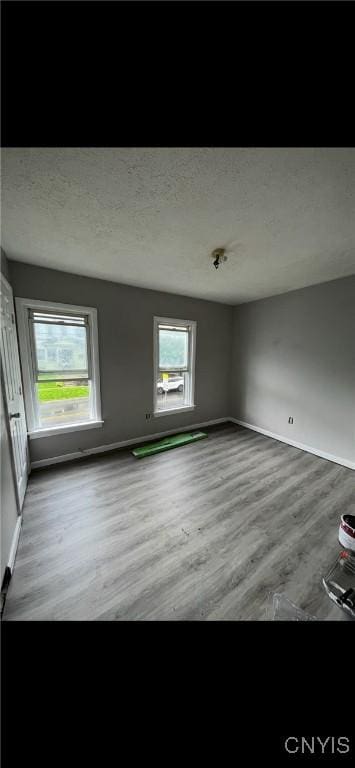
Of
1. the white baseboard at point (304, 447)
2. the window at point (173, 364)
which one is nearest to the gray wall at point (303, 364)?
the white baseboard at point (304, 447)

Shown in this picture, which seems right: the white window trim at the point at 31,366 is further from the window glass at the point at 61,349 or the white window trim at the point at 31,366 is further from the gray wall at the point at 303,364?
the gray wall at the point at 303,364

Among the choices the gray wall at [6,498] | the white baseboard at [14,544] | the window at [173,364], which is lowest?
the white baseboard at [14,544]

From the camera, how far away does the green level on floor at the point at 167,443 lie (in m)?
3.04

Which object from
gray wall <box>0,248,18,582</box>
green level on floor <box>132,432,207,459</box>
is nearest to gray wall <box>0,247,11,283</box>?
gray wall <box>0,248,18,582</box>

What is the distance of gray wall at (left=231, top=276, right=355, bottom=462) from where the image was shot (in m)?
2.82

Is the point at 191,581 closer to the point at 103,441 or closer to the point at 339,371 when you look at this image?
the point at 103,441

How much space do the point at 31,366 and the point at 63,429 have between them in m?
0.84

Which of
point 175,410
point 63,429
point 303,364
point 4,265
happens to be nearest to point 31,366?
point 63,429

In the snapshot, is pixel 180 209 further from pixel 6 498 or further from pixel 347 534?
pixel 347 534

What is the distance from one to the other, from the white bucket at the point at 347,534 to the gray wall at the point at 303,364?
1.54 m

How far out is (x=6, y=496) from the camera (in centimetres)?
151

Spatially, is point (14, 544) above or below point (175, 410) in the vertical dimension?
below
